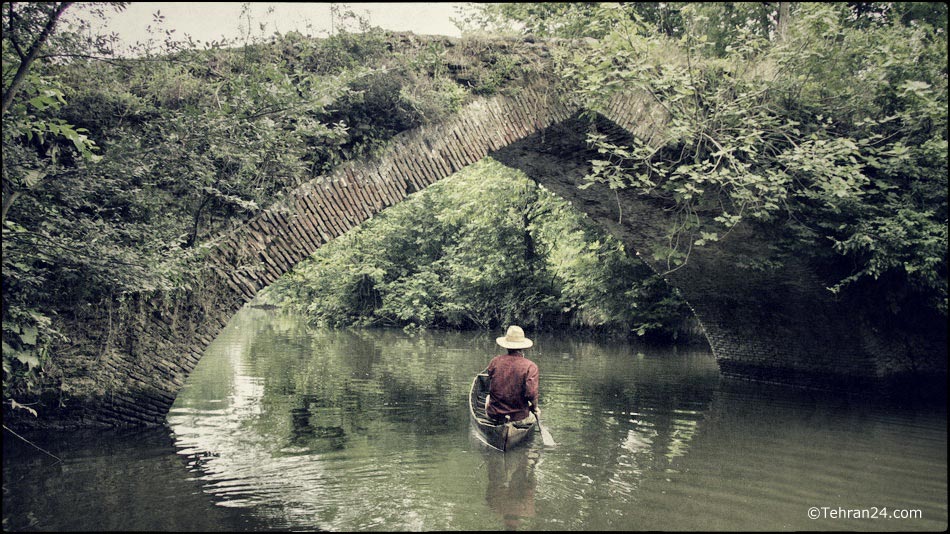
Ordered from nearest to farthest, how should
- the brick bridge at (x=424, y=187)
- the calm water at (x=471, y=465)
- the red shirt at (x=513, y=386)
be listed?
1. the calm water at (x=471, y=465)
2. the brick bridge at (x=424, y=187)
3. the red shirt at (x=513, y=386)

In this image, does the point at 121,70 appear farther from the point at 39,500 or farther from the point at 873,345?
the point at 873,345

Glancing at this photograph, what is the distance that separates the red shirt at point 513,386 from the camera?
7527 millimetres

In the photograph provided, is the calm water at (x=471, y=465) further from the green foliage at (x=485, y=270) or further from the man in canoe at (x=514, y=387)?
the green foliage at (x=485, y=270)

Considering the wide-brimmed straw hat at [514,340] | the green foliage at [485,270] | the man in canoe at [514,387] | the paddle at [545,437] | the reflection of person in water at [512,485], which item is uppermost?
the green foliage at [485,270]

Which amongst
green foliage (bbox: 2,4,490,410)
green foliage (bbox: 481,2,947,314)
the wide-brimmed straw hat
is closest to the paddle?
the wide-brimmed straw hat

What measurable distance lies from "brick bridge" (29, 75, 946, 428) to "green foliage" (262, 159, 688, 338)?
10.9ft

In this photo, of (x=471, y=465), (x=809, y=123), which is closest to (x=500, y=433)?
(x=471, y=465)

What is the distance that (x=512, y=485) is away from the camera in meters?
6.07

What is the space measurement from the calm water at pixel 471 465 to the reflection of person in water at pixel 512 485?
0.03 metres

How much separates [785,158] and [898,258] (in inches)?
91.0

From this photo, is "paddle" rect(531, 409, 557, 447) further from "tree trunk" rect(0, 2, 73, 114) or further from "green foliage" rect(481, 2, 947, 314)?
"tree trunk" rect(0, 2, 73, 114)

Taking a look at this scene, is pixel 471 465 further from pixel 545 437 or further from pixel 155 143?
pixel 155 143

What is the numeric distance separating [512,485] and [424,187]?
4.06 metres

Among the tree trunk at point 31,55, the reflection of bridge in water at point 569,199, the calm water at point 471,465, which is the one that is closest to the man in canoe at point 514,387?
the calm water at point 471,465
